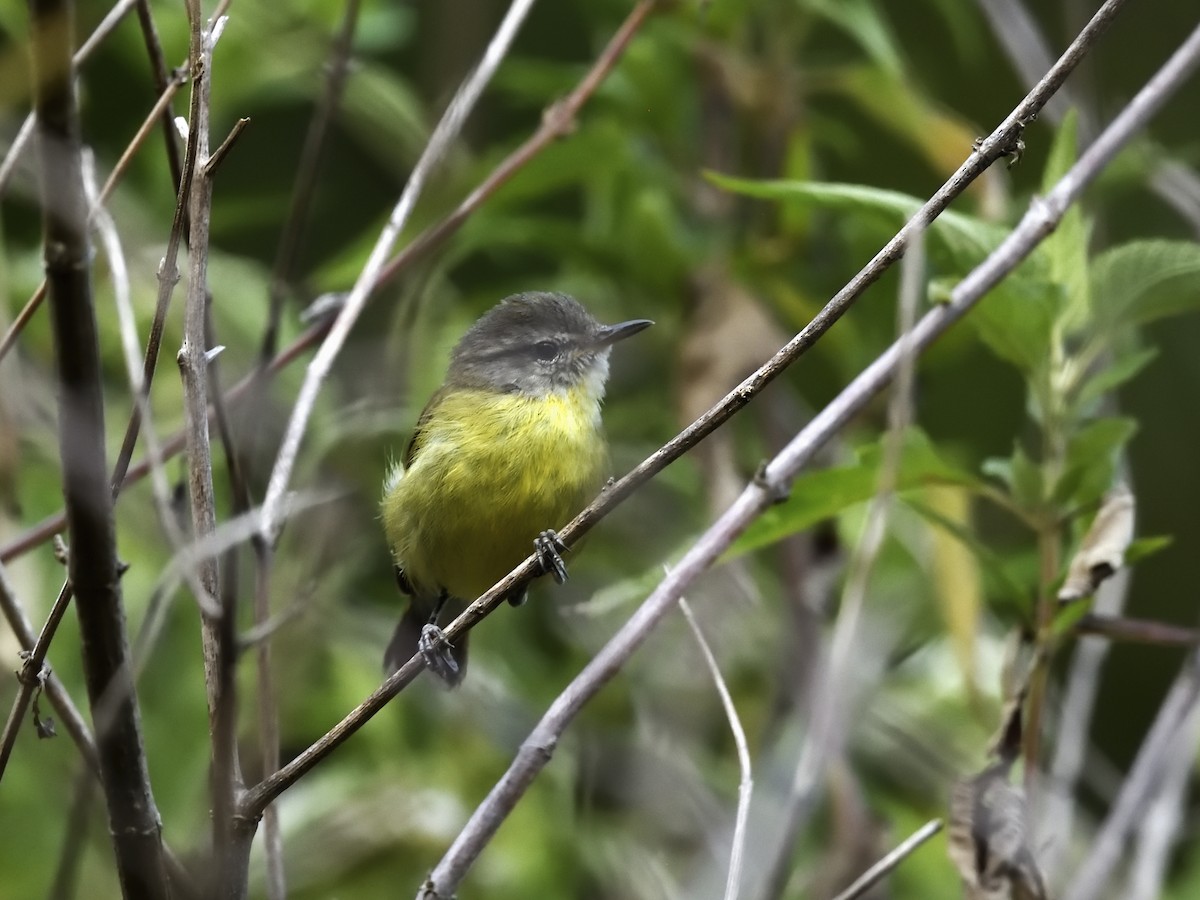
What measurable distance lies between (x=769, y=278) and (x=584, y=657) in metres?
1.15

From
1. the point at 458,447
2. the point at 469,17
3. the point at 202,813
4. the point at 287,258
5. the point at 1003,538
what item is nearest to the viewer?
the point at 287,258

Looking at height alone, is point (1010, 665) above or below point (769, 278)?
below

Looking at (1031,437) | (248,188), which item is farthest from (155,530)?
(1031,437)

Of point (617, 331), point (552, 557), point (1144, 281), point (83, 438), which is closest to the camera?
point (83, 438)

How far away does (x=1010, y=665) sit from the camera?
101 inches

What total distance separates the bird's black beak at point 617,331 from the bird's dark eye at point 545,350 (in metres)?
0.13

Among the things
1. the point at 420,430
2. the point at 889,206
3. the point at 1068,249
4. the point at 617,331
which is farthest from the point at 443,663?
the point at 1068,249

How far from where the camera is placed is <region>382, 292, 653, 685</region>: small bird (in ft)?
11.1

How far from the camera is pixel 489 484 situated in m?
3.39

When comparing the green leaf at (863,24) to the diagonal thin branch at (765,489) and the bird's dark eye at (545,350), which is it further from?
the diagonal thin branch at (765,489)

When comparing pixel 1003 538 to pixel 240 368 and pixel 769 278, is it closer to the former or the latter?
pixel 769 278

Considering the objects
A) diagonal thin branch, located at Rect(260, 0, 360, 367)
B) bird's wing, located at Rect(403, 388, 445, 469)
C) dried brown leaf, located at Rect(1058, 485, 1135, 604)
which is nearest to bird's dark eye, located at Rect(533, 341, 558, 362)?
bird's wing, located at Rect(403, 388, 445, 469)

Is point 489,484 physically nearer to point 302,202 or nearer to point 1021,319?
point 302,202

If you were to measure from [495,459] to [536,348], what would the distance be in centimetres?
52
